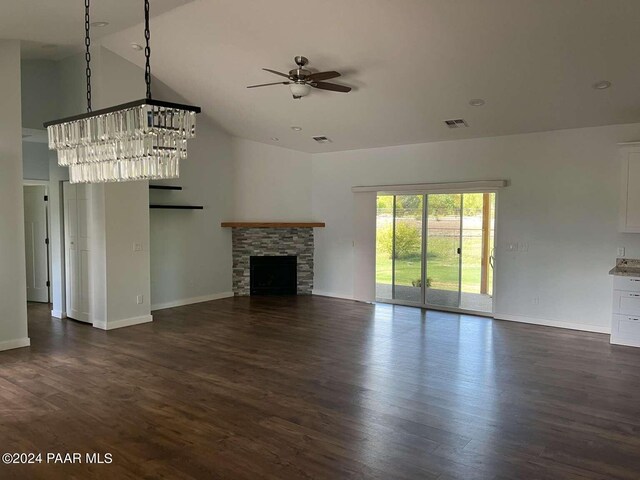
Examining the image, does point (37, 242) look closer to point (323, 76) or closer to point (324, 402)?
point (323, 76)

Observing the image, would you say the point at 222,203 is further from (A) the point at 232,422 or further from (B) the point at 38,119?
(A) the point at 232,422

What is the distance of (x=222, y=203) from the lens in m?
8.66

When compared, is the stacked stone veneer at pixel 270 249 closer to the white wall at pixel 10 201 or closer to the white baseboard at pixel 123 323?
the white baseboard at pixel 123 323

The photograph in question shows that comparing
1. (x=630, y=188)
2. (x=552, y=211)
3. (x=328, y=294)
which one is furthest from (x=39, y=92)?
(x=630, y=188)

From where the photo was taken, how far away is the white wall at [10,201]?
17.0ft

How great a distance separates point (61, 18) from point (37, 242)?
15.6 ft

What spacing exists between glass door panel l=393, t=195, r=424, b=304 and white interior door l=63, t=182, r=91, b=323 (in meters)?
5.01

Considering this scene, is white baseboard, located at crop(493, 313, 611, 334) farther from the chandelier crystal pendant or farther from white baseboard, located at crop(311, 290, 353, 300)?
the chandelier crystal pendant

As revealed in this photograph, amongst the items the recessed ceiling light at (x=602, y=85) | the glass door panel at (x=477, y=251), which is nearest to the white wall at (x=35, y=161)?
the glass door panel at (x=477, y=251)

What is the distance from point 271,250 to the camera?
9078mm

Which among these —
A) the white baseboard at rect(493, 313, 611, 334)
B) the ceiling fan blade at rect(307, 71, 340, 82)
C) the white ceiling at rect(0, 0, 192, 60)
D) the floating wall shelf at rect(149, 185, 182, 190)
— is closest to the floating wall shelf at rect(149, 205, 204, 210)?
the floating wall shelf at rect(149, 185, 182, 190)

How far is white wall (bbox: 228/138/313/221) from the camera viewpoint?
29.1 ft

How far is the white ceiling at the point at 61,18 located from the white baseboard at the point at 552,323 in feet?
19.8

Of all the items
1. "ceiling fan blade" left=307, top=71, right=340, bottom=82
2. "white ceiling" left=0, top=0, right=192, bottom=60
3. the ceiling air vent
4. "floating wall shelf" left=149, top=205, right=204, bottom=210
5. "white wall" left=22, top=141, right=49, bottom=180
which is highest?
"white ceiling" left=0, top=0, right=192, bottom=60
